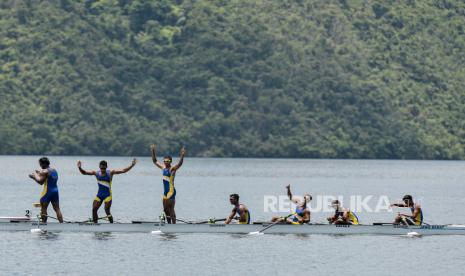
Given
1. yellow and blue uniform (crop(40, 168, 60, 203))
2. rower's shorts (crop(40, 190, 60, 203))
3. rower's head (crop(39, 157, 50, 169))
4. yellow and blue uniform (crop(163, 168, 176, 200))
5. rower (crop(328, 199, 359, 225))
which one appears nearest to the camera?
rower's head (crop(39, 157, 50, 169))

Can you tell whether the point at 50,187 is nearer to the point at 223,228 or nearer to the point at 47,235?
the point at 47,235

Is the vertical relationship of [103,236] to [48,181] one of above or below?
below

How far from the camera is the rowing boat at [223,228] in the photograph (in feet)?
174

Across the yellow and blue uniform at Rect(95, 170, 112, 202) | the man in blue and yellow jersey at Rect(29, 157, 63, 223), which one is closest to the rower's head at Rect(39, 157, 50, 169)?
the man in blue and yellow jersey at Rect(29, 157, 63, 223)

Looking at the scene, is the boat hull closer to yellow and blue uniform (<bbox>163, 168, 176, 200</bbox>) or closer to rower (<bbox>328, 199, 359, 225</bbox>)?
rower (<bbox>328, 199, 359, 225</bbox>)

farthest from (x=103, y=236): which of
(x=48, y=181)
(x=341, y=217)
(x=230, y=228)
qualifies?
(x=341, y=217)

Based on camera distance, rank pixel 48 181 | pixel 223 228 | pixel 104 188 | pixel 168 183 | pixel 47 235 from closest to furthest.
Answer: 1. pixel 48 181
2. pixel 168 183
3. pixel 104 188
4. pixel 223 228
5. pixel 47 235

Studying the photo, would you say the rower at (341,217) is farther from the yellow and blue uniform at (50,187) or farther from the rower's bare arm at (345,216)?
the yellow and blue uniform at (50,187)

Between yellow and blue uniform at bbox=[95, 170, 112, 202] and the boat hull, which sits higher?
yellow and blue uniform at bbox=[95, 170, 112, 202]

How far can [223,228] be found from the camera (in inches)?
2109

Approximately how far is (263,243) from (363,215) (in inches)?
1272

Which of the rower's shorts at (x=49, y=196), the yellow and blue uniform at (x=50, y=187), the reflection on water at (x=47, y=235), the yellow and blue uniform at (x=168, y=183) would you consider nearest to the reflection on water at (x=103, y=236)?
the reflection on water at (x=47, y=235)

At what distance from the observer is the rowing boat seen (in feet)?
174

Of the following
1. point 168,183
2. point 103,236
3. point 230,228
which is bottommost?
point 103,236
